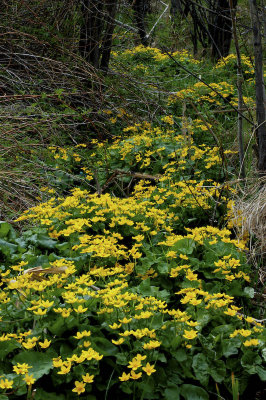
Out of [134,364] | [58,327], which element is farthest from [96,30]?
[134,364]

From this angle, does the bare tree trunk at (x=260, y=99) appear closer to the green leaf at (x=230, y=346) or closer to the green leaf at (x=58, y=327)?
the green leaf at (x=230, y=346)

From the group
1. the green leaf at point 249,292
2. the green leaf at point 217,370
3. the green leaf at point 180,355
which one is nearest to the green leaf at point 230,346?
the green leaf at point 217,370

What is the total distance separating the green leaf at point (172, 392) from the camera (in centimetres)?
178

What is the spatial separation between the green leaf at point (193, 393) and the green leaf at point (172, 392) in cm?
3

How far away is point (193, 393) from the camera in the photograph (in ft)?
5.98

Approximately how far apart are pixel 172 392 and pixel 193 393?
0.09 m

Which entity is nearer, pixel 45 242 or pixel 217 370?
pixel 217 370

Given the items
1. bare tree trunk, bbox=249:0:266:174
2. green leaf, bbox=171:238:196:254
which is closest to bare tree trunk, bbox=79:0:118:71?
bare tree trunk, bbox=249:0:266:174

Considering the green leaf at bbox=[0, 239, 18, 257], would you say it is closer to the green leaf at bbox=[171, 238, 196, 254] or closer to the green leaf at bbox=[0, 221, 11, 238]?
the green leaf at bbox=[0, 221, 11, 238]

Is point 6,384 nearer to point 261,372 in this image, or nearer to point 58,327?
point 58,327

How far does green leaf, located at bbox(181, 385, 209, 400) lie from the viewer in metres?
1.81

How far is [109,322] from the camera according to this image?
1942 mm

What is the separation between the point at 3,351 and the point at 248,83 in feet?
19.4

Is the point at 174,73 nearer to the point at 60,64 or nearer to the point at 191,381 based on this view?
the point at 60,64
